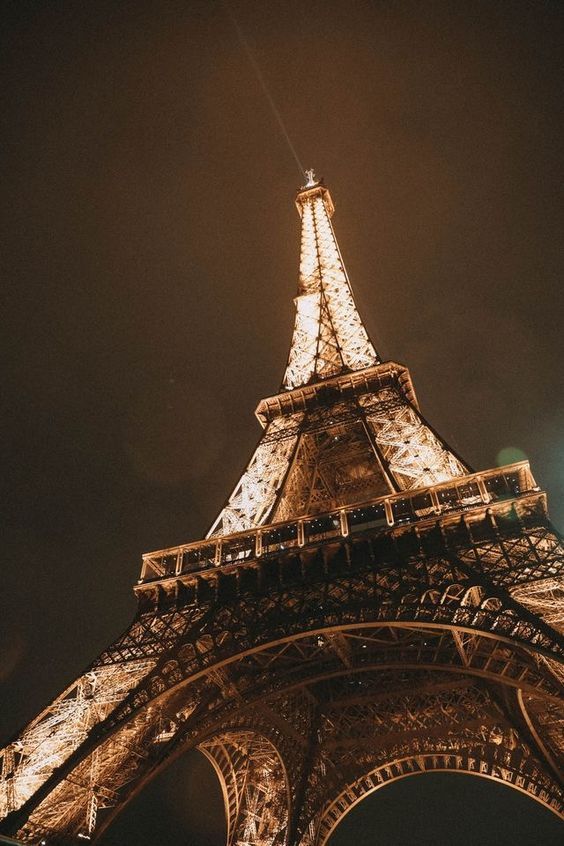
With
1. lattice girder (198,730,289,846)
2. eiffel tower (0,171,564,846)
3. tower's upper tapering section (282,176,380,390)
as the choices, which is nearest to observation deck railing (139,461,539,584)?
eiffel tower (0,171,564,846)

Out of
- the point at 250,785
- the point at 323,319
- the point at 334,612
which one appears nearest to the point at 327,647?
the point at 334,612

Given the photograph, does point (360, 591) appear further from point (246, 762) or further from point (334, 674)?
point (246, 762)

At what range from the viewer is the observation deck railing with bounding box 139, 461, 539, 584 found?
594 inches

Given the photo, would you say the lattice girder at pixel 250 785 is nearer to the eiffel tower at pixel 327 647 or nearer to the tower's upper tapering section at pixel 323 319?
the eiffel tower at pixel 327 647

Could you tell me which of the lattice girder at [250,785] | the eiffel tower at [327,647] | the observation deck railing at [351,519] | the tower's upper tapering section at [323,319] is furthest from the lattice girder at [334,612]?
the tower's upper tapering section at [323,319]

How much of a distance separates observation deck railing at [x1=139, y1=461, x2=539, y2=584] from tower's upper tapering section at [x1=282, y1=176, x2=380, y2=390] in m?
10.1

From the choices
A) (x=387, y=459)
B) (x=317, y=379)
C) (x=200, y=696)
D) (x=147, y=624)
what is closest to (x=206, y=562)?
(x=147, y=624)

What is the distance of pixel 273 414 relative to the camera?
25453mm

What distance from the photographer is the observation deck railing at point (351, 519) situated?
15078mm

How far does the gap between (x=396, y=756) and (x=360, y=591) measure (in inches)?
361

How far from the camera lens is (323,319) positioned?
30625mm

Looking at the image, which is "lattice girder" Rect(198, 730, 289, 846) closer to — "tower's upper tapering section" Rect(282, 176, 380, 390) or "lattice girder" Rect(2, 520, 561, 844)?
"lattice girder" Rect(2, 520, 561, 844)

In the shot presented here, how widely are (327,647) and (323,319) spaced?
18.6 metres

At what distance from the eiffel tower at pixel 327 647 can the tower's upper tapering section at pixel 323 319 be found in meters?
2.92
